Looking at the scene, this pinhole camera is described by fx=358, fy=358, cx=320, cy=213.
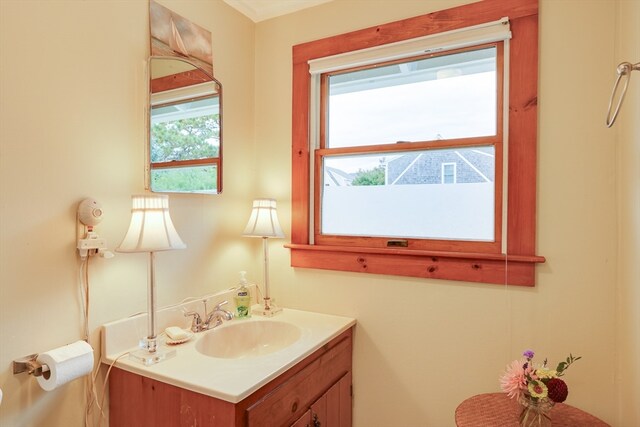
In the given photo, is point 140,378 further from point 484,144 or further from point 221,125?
point 484,144

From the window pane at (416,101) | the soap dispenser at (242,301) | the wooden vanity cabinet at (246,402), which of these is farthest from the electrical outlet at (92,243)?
the window pane at (416,101)

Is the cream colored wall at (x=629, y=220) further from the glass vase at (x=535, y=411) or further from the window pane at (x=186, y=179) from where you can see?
the window pane at (x=186, y=179)

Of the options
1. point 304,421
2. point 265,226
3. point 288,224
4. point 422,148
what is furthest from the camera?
point 288,224

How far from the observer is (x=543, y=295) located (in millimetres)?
1482

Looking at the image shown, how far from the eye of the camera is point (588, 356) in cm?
142

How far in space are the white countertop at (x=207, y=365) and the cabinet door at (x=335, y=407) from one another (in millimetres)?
251

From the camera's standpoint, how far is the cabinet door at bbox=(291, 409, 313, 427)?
4.39ft

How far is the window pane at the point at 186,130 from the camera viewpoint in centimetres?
152

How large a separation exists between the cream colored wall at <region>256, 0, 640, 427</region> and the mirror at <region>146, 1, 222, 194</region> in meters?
0.67

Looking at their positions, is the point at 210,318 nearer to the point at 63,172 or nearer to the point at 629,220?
the point at 63,172

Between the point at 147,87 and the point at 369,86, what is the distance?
3.51 feet

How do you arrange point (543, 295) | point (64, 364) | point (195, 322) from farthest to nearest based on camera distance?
point (195, 322) < point (543, 295) < point (64, 364)

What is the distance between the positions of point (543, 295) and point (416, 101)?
1.04 metres

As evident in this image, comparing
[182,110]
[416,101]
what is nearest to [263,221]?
[182,110]
